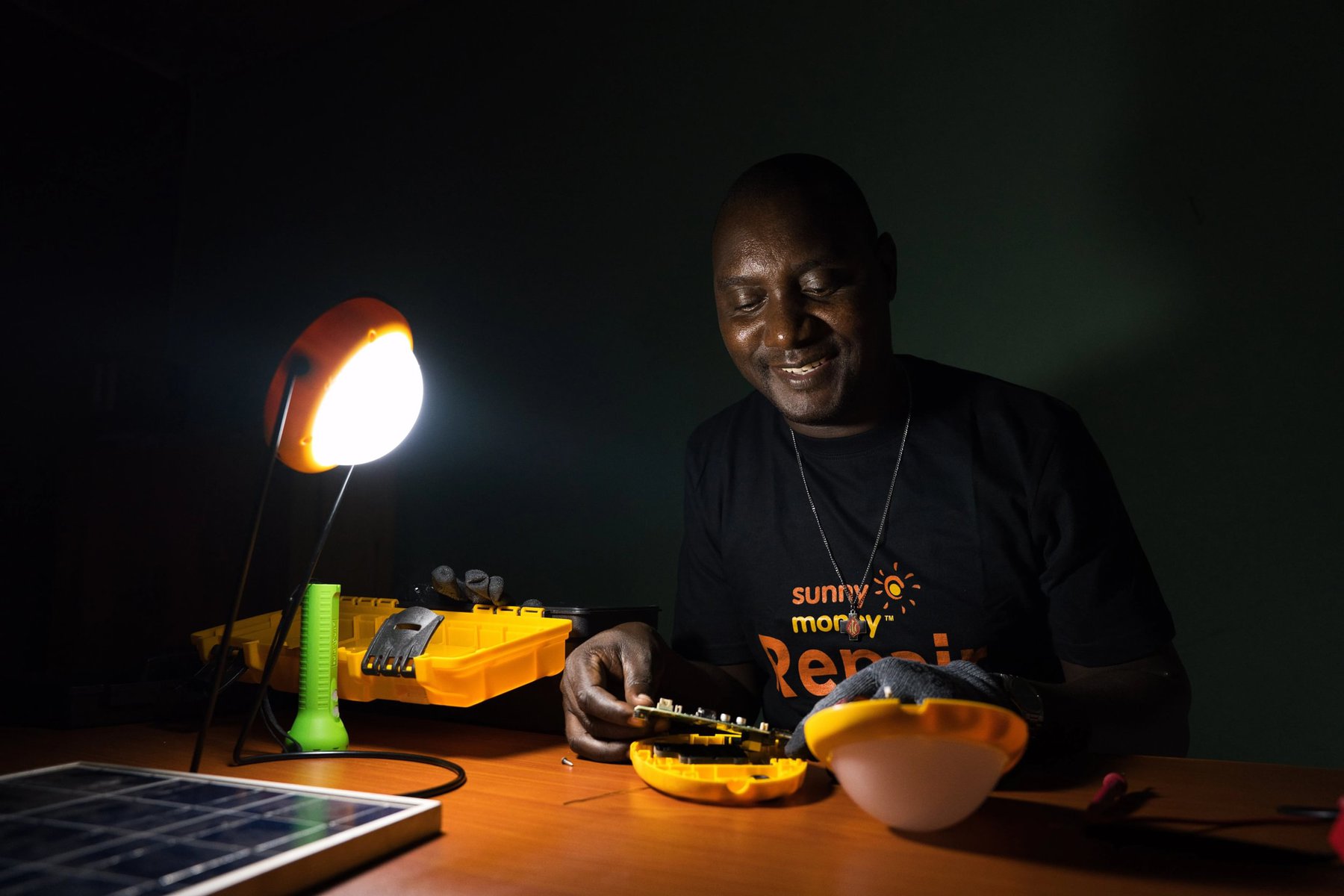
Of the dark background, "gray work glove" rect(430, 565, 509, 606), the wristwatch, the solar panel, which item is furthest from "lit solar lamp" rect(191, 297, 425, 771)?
the wristwatch

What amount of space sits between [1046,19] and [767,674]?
1.45 m

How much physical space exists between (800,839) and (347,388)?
1.81ft

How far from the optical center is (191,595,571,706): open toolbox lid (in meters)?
0.88

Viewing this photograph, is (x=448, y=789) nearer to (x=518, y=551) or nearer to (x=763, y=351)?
(x=763, y=351)

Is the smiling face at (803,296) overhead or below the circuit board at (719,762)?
overhead

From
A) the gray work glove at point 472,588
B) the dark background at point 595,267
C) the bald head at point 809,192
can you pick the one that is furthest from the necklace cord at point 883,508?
the dark background at point 595,267

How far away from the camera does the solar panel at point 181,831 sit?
46 centimetres

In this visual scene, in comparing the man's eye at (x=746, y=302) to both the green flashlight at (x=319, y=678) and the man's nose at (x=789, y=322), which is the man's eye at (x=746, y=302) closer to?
the man's nose at (x=789, y=322)

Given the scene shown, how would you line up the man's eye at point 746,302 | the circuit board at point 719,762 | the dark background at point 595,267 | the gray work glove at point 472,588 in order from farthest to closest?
1. the dark background at point 595,267
2. the man's eye at point 746,302
3. the gray work glove at point 472,588
4. the circuit board at point 719,762

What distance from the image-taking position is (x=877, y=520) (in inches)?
51.1

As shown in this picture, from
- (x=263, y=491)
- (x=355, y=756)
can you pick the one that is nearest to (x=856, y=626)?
(x=355, y=756)

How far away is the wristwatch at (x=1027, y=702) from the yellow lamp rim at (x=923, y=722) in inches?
9.6

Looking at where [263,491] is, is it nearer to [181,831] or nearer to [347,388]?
[347,388]

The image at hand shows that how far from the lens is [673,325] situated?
7.02ft
